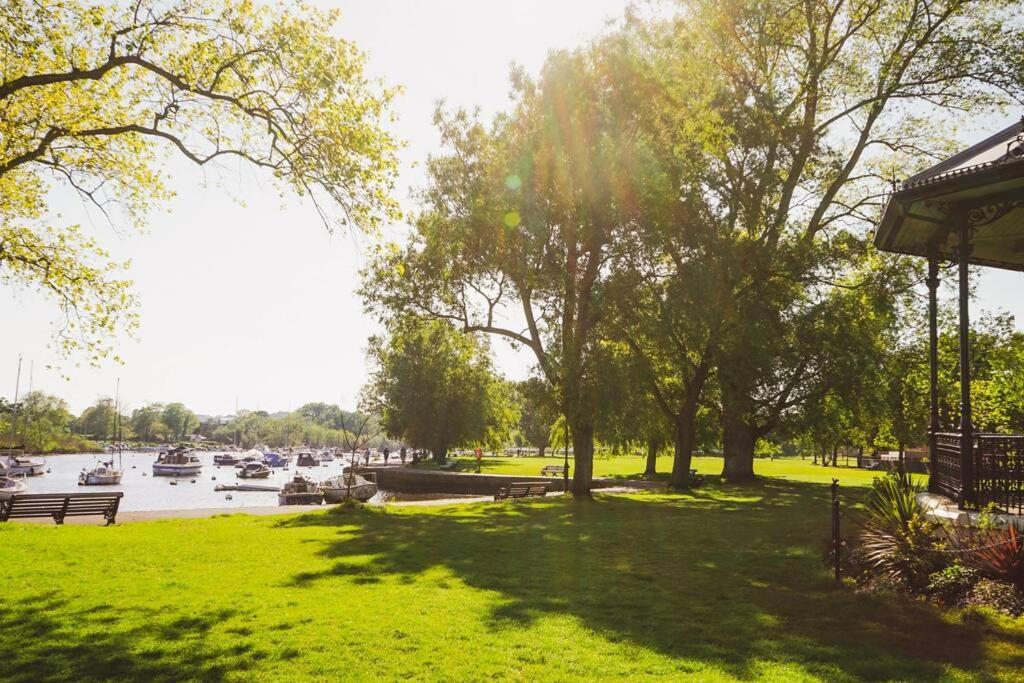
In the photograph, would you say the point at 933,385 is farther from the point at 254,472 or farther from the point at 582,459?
the point at 254,472

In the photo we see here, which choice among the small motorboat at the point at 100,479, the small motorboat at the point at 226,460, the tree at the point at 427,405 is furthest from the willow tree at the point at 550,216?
the small motorboat at the point at 226,460

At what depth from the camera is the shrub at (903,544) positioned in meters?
9.84

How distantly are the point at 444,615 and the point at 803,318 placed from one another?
83.4ft

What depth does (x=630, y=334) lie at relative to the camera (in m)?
27.8

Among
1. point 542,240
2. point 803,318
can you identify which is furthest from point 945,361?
point 542,240

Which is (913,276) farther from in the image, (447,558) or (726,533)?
(447,558)

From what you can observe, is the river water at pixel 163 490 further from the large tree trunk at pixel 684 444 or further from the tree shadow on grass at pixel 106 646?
the tree shadow on grass at pixel 106 646

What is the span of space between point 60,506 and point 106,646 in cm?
1403

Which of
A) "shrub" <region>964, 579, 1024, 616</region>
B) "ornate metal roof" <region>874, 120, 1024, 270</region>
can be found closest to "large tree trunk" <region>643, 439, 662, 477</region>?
"ornate metal roof" <region>874, 120, 1024, 270</region>

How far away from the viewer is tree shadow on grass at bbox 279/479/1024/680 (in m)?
7.80

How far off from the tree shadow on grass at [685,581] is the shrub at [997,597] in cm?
59

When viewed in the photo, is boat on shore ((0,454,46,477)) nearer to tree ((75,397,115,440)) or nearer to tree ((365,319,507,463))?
tree ((365,319,507,463))

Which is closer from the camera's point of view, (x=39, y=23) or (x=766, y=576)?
(x=766, y=576)

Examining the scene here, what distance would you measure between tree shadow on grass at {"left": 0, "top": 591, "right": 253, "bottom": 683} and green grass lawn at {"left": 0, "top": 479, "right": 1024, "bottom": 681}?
34 mm
